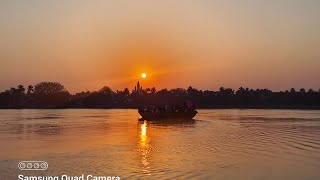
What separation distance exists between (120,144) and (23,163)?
11.1 meters

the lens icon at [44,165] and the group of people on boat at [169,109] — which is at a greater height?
the group of people on boat at [169,109]

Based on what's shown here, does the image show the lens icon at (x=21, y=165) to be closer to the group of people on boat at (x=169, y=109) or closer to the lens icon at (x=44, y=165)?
the lens icon at (x=44, y=165)

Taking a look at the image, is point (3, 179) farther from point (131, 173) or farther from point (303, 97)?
point (303, 97)

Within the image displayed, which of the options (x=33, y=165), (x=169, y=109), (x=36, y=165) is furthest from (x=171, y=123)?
(x=36, y=165)

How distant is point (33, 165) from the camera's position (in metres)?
21.0

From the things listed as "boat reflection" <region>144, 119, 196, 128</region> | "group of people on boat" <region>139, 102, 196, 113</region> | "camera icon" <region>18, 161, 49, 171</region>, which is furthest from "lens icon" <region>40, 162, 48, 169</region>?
"group of people on boat" <region>139, 102, 196, 113</region>

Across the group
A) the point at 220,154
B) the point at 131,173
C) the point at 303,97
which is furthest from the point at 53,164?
the point at 303,97

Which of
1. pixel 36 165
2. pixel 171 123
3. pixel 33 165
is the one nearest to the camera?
pixel 36 165

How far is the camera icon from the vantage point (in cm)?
1975

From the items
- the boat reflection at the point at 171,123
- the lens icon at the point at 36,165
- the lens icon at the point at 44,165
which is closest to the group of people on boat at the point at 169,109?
the boat reflection at the point at 171,123

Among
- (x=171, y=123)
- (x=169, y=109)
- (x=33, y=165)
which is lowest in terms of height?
(x=33, y=165)

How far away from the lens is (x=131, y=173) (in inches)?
741

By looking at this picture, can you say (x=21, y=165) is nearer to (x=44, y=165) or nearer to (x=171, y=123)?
(x=44, y=165)

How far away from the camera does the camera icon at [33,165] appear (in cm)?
1975
